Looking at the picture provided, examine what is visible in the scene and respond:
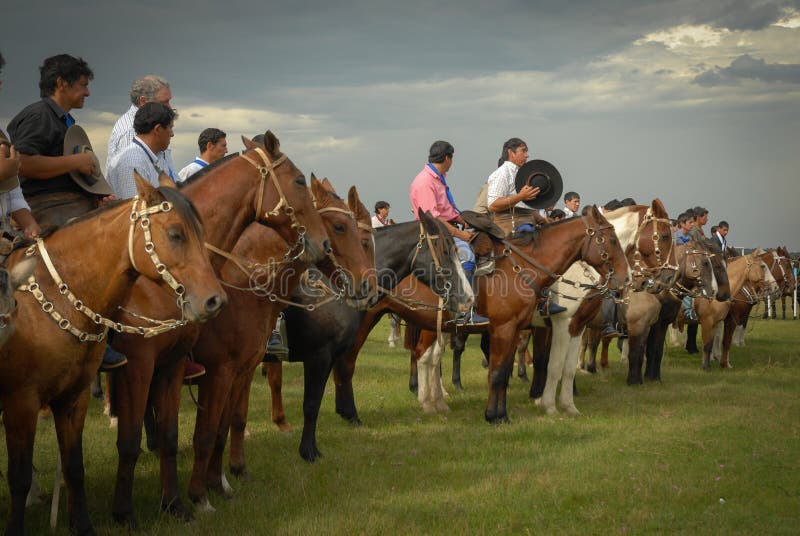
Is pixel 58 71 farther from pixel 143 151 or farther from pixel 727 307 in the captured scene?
pixel 727 307

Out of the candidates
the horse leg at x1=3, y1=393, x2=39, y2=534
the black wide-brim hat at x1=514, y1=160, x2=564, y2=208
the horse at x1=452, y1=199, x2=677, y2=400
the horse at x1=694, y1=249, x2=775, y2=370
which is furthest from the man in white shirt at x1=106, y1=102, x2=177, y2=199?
the horse at x1=694, y1=249, x2=775, y2=370

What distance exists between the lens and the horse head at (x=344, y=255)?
282 inches

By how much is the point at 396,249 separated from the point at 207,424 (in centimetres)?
357

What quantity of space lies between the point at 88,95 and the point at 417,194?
5.02 meters

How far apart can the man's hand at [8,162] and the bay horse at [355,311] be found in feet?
11.7

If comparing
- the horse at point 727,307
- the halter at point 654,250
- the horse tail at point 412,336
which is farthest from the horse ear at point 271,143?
the horse at point 727,307

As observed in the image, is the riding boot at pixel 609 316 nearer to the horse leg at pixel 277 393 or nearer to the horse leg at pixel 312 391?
the horse leg at pixel 277 393

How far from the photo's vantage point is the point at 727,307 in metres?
16.6

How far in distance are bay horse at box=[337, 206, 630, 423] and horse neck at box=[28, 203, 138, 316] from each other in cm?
576

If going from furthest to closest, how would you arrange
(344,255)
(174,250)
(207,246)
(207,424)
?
(344,255)
(207,424)
(207,246)
(174,250)

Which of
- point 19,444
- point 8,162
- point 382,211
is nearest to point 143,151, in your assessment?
point 8,162

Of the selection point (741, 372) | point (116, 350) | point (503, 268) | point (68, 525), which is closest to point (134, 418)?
point (116, 350)

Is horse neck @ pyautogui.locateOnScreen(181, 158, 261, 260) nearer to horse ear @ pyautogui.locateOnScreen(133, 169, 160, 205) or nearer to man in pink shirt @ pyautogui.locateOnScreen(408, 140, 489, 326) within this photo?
horse ear @ pyautogui.locateOnScreen(133, 169, 160, 205)

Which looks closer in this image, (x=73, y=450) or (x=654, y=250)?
(x=73, y=450)
